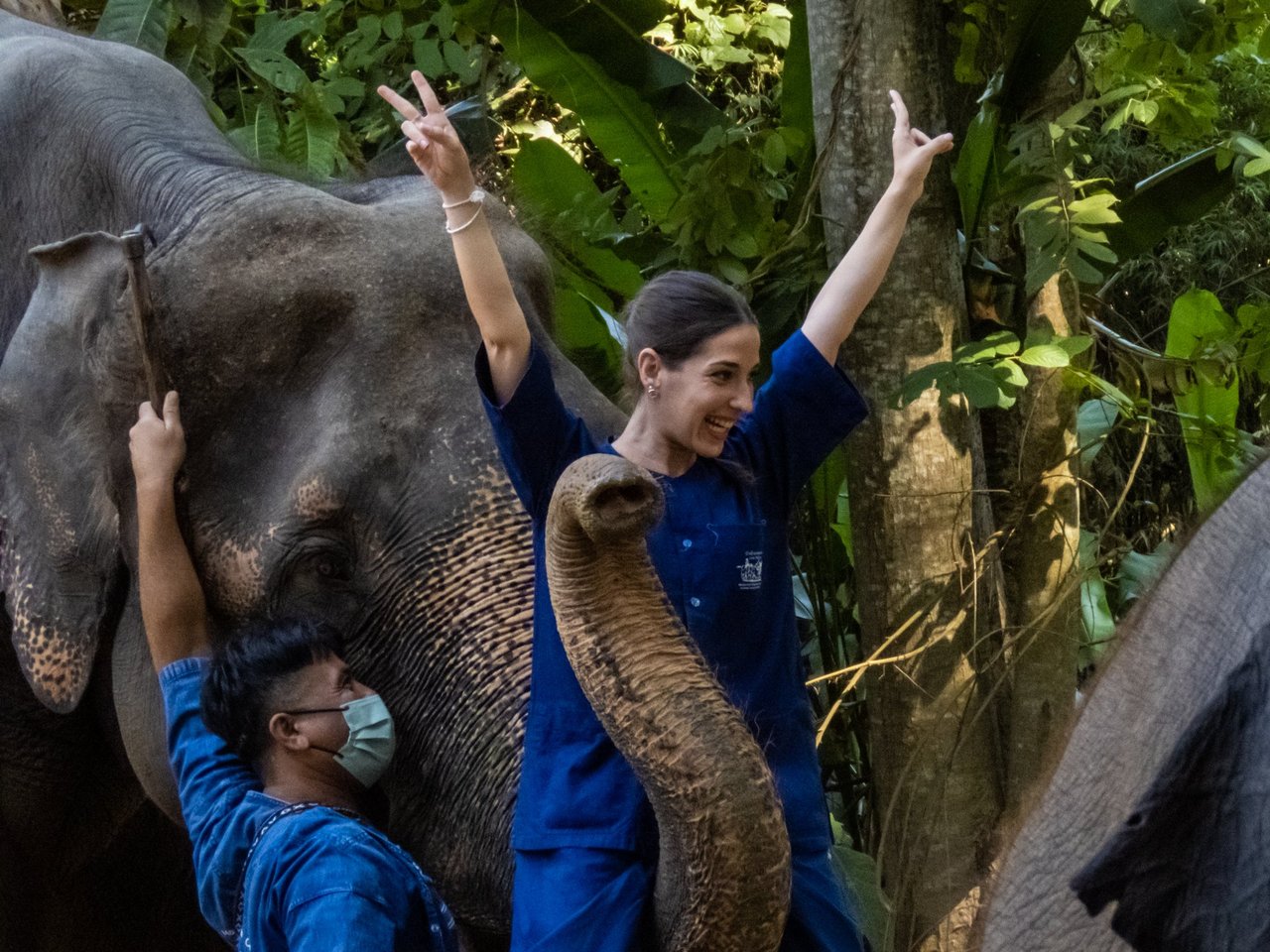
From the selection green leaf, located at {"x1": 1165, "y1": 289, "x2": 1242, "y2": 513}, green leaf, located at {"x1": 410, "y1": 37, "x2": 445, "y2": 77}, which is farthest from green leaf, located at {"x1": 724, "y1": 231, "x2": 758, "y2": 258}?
green leaf, located at {"x1": 1165, "y1": 289, "x2": 1242, "y2": 513}

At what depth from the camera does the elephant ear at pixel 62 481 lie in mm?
2850

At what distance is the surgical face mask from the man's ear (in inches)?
0.7

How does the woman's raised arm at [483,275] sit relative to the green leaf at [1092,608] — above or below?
above

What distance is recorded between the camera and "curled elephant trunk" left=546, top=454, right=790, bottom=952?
1.72 metres

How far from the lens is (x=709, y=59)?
5.98 m

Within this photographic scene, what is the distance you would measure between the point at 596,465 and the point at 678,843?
0.42m

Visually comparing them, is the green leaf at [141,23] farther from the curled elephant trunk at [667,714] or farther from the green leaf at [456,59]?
the curled elephant trunk at [667,714]

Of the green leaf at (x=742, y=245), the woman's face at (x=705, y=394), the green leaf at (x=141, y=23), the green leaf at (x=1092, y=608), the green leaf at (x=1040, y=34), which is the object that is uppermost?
the green leaf at (x=1040, y=34)

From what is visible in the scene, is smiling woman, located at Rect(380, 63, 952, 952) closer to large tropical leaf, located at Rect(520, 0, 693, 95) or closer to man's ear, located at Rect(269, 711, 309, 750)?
man's ear, located at Rect(269, 711, 309, 750)

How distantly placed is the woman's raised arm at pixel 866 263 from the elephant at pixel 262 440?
0.51 metres

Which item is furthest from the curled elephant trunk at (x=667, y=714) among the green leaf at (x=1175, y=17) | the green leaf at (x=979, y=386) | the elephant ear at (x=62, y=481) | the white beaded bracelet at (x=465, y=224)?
the green leaf at (x=1175, y=17)

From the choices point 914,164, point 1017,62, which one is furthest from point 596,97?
point 914,164

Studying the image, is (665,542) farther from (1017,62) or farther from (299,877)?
(1017,62)

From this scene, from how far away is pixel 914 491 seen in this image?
357 centimetres
